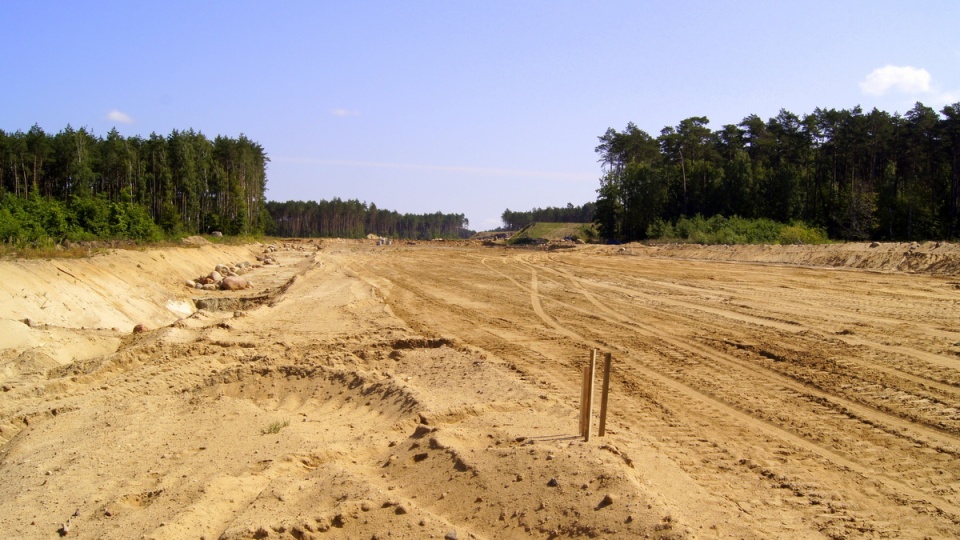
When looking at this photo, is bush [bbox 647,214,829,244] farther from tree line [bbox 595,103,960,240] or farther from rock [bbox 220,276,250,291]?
rock [bbox 220,276,250,291]

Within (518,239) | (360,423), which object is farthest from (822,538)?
(518,239)

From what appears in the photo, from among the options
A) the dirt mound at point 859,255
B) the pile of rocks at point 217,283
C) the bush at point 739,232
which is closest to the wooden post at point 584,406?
the dirt mound at point 859,255

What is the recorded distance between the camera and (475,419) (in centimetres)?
725

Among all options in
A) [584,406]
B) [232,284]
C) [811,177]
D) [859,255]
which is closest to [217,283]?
[232,284]

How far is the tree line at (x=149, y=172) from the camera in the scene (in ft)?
180

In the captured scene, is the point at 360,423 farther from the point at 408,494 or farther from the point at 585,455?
the point at 585,455

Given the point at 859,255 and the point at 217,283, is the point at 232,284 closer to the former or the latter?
the point at 217,283

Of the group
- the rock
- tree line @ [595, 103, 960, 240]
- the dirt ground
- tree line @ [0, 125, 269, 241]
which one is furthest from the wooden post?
tree line @ [0, 125, 269, 241]

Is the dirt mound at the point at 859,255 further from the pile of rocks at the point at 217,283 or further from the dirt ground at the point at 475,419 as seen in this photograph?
the pile of rocks at the point at 217,283

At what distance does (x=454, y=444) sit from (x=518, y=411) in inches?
56.2

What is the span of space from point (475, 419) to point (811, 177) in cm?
5542

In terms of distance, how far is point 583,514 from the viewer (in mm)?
4621

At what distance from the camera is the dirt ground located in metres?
5.03

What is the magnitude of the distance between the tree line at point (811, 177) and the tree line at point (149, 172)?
38640 millimetres
